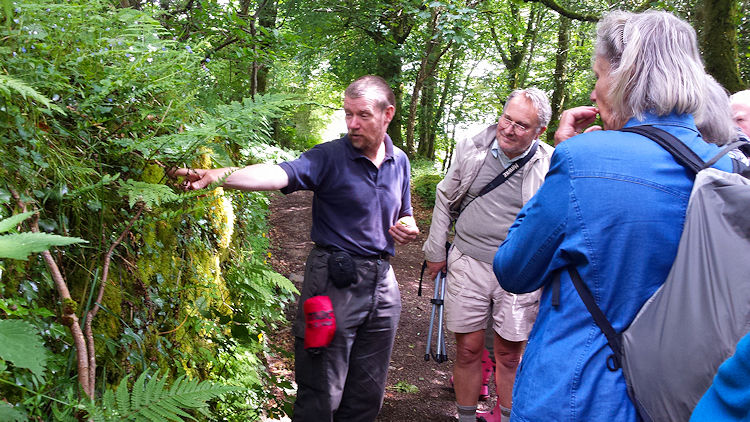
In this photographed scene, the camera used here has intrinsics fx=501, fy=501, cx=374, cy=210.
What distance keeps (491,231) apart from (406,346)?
3.12 meters

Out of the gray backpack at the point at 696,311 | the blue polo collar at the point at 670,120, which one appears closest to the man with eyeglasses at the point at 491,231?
the blue polo collar at the point at 670,120

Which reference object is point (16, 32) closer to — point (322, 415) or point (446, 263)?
point (322, 415)

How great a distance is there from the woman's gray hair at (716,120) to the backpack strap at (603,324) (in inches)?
31.3

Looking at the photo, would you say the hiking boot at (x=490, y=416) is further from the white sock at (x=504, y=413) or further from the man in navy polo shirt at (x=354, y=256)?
the man in navy polo shirt at (x=354, y=256)

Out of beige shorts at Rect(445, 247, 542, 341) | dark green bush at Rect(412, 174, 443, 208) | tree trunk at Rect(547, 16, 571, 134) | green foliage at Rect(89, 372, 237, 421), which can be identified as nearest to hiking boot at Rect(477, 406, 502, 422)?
beige shorts at Rect(445, 247, 542, 341)

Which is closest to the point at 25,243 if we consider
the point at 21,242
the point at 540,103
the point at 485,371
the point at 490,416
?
the point at 21,242

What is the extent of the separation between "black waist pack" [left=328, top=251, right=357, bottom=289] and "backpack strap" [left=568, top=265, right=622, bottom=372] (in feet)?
5.62

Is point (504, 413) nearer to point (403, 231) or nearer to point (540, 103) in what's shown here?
point (403, 231)

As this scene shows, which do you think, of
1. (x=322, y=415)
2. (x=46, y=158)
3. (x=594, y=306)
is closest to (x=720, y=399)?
(x=594, y=306)

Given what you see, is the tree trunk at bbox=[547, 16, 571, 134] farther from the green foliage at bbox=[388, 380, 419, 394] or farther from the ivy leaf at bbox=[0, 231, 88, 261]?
the ivy leaf at bbox=[0, 231, 88, 261]

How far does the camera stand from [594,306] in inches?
69.2

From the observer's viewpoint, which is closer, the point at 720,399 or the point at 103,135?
the point at 720,399

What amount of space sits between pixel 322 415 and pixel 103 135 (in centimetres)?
216

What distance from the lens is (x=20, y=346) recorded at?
121 centimetres
